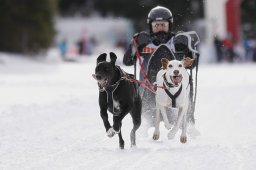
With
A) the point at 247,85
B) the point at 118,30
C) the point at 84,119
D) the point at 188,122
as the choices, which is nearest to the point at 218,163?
the point at 188,122

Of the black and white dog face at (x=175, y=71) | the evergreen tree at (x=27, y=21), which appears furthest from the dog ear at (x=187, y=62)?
the evergreen tree at (x=27, y=21)

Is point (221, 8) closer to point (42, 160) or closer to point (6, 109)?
point (6, 109)

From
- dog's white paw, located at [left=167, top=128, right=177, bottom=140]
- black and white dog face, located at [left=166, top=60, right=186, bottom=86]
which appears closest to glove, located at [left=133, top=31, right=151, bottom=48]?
black and white dog face, located at [left=166, top=60, right=186, bottom=86]

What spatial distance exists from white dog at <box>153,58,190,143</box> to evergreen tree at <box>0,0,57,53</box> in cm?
2824

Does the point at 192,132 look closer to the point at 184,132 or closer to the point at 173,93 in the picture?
the point at 184,132

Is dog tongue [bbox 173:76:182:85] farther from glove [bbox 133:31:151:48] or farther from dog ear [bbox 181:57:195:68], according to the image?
glove [bbox 133:31:151:48]

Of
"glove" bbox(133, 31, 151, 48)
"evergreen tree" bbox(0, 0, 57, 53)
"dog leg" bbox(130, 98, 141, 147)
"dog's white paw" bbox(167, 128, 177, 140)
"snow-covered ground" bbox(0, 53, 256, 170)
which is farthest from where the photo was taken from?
"evergreen tree" bbox(0, 0, 57, 53)

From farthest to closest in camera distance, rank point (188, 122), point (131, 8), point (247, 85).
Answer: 1. point (131, 8)
2. point (247, 85)
3. point (188, 122)

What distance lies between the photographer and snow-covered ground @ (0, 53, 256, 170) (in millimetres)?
7367

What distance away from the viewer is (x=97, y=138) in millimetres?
9703

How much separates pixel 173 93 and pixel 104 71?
3.46 feet

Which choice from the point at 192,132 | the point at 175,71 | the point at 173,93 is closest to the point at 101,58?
the point at 175,71

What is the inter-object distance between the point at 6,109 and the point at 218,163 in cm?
673

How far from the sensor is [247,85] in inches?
798
